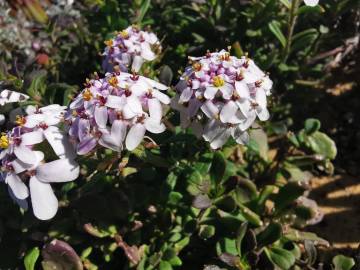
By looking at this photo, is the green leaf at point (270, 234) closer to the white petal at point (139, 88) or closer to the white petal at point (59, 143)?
the white petal at point (139, 88)

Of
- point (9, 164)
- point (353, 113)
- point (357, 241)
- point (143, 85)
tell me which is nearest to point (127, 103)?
point (143, 85)

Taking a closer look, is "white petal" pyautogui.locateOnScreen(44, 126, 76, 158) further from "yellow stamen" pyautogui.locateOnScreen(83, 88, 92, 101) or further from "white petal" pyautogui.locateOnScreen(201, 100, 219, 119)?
"white petal" pyautogui.locateOnScreen(201, 100, 219, 119)

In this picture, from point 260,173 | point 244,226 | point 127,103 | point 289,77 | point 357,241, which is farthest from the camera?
point 289,77

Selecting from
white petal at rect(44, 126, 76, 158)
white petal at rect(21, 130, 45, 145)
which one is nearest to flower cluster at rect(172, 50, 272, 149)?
white petal at rect(44, 126, 76, 158)

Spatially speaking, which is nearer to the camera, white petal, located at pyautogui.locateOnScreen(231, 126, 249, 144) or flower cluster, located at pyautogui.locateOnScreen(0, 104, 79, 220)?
flower cluster, located at pyautogui.locateOnScreen(0, 104, 79, 220)

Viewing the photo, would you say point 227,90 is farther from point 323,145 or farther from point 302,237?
point 323,145

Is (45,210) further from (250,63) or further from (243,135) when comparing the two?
(250,63)
